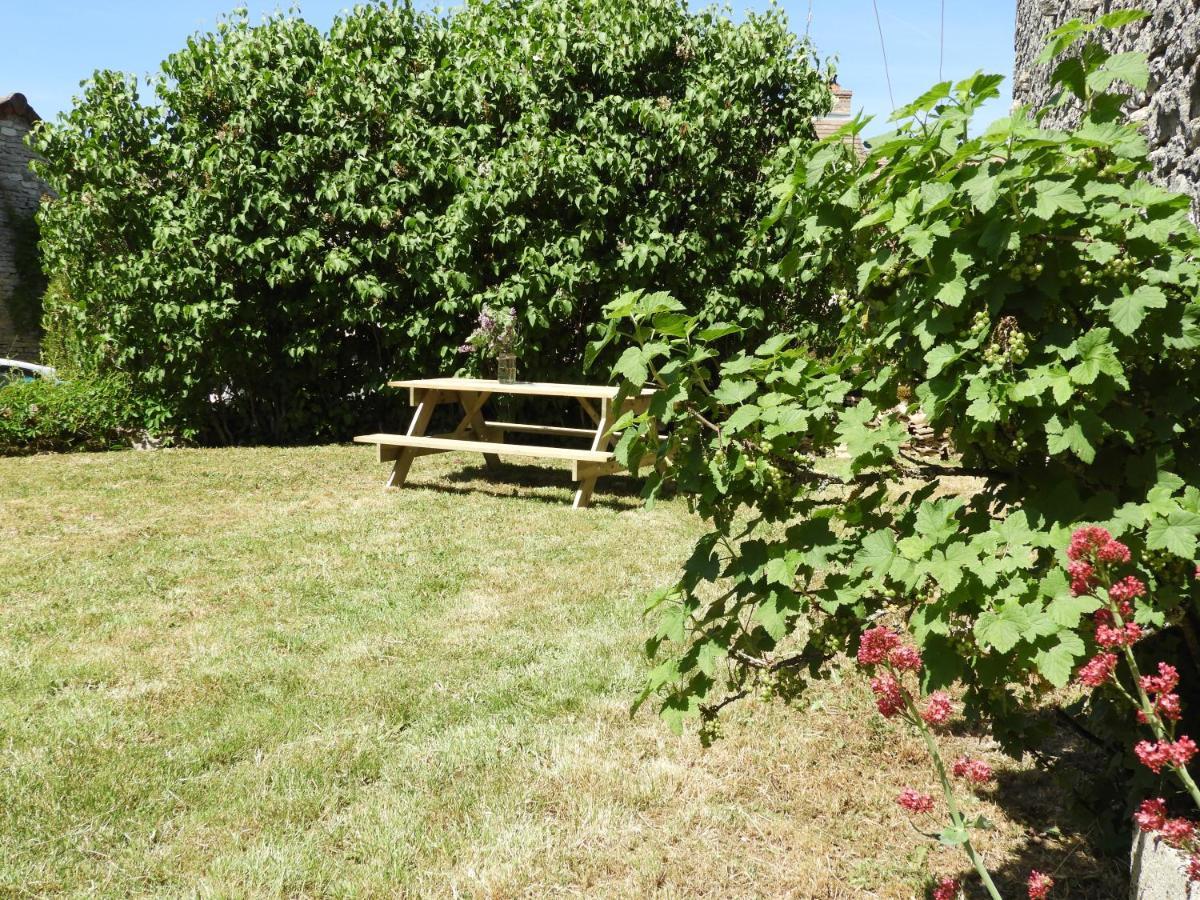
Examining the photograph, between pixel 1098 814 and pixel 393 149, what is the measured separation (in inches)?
288

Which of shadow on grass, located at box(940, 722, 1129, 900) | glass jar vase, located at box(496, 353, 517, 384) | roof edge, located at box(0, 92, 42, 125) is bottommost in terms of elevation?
shadow on grass, located at box(940, 722, 1129, 900)

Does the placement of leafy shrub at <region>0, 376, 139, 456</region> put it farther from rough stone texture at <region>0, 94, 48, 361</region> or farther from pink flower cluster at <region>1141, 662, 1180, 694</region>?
pink flower cluster at <region>1141, 662, 1180, 694</region>

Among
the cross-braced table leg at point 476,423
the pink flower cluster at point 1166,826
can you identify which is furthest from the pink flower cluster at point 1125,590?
the cross-braced table leg at point 476,423

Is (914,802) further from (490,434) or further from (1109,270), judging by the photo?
(490,434)

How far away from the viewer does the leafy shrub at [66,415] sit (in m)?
8.50

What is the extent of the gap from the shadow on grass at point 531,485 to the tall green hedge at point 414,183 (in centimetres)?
112

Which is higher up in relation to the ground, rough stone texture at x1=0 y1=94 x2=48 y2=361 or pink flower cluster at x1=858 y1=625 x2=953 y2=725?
rough stone texture at x1=0 y1=94 x2=48 y2=361

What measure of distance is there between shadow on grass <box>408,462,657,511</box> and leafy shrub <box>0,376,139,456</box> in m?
3.54

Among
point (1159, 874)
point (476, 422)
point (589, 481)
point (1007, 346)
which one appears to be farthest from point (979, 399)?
point (476, 422)

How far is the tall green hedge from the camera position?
7727 mm

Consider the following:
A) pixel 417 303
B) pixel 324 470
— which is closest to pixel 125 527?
pixel 324 470

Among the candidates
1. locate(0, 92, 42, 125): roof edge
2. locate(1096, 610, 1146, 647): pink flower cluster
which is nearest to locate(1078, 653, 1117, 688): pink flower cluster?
locate(1096, 610, 1146, 647): pink flower cluster

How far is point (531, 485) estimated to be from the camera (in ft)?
22.7

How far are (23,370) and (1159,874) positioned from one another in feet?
40.7
